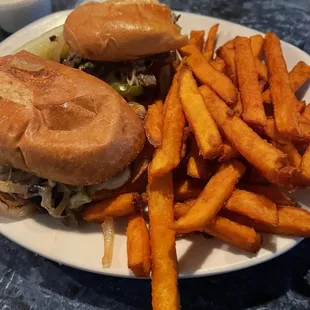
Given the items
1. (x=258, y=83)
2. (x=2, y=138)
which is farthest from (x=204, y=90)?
(x=2, y=138)

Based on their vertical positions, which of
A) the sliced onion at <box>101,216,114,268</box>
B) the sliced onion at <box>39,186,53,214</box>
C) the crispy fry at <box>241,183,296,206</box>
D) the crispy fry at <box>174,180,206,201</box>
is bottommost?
the sliced onion at <box>101,216,114,268</box>

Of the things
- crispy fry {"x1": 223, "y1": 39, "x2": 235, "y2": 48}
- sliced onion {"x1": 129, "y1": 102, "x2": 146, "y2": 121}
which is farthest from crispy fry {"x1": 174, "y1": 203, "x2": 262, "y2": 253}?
crispy fry {"x1": 223, "y1": 39, "x2": 235, "y2": 48}

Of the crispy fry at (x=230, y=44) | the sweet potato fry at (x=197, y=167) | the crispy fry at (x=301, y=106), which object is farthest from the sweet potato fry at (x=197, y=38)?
the sweet potato fry at (x=197, y=167)

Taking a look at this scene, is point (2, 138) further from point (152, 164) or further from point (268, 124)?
point (268, 124)

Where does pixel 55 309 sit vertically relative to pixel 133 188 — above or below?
below

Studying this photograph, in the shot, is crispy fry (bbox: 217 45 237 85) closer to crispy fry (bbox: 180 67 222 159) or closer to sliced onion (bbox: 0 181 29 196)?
crispy fry (bbox: 180 67 222 159)

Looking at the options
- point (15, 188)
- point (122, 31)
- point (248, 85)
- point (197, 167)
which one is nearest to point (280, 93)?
point (248, 85)
